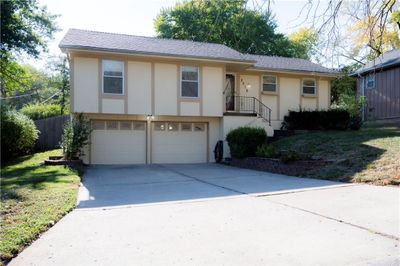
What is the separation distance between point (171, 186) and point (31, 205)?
373 centimetres

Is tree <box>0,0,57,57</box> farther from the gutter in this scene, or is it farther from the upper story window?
the upper story window

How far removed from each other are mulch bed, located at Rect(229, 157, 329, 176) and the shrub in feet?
20.7

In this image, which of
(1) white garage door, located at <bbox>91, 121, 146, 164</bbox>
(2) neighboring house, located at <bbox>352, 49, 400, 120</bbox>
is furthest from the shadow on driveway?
(2) neighboring house, located at <bbox>352, 49, 400, 120</bbox>

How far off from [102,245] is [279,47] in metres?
31.8

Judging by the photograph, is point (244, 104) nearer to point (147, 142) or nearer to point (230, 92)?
point (230, 92)

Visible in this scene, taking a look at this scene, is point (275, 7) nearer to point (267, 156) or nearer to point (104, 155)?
point (267, 156)

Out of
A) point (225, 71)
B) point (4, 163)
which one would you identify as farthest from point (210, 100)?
point (4, 163)

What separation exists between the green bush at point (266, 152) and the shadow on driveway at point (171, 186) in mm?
1506

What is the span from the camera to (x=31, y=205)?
6.80 m

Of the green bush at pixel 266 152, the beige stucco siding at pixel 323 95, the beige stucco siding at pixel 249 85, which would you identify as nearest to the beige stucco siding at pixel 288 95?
the beige stucco siding at pixel 249 85

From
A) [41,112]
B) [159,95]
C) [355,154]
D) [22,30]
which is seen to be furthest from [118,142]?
[41,112]

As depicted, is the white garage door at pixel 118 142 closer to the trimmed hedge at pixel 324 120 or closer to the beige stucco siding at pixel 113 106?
the beige stucco siding at pixel 113 106

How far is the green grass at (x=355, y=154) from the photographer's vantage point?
31.3 ft

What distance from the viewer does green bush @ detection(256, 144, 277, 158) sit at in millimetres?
13453
